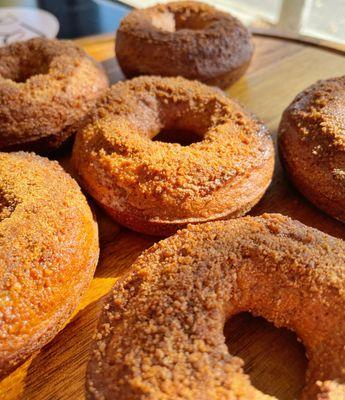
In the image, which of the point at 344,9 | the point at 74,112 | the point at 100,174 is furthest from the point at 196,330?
the point at 344,9

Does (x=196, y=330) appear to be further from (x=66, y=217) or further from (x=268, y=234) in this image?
(x=66, y=217)

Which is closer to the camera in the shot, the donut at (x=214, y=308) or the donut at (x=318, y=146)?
the donut at (x=214, y=308)

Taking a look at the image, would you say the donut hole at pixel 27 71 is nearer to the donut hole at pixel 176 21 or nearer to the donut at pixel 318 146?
the donut hole at pixel 176 21

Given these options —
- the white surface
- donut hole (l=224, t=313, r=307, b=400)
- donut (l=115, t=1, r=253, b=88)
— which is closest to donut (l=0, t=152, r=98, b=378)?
donut hole (l=224, t=313, r=307, b=400)

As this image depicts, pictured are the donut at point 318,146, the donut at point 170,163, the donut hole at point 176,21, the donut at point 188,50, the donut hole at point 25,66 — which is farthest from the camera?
the donut hole at point 176,21

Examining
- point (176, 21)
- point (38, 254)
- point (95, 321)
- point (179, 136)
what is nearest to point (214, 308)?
point (95, 321)

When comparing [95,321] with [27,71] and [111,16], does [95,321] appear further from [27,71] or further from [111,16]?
[111,16]

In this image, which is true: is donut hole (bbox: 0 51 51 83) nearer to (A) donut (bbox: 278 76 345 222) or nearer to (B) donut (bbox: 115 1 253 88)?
(B) donut (bbox: 115 1 253 88)

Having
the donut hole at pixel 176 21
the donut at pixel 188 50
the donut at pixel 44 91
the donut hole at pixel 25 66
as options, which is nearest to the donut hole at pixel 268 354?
the donut at pixel 44 91
